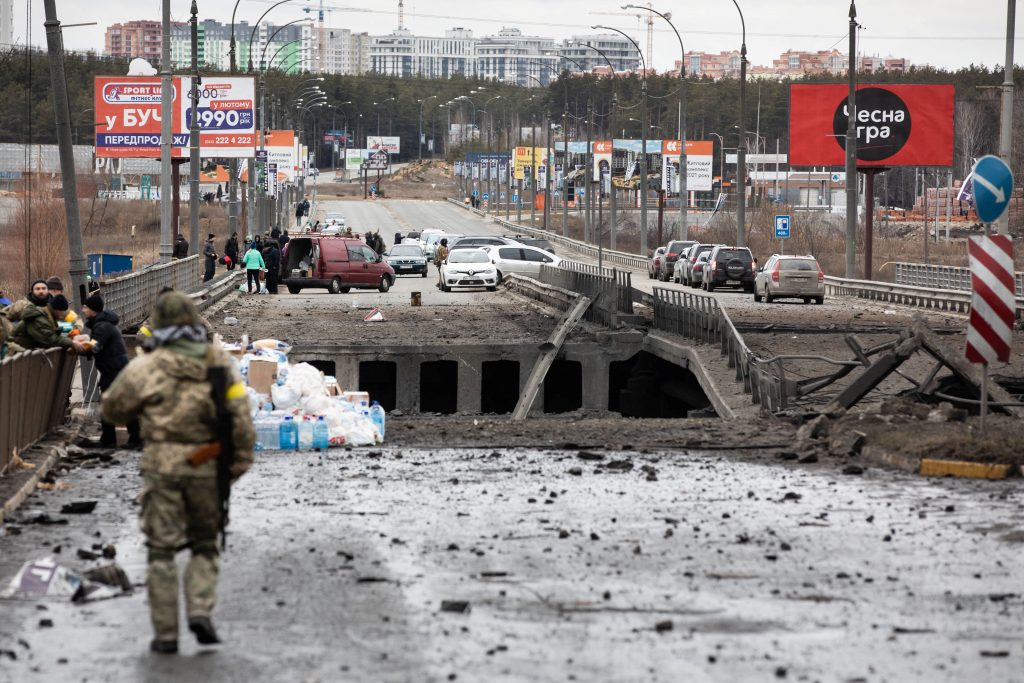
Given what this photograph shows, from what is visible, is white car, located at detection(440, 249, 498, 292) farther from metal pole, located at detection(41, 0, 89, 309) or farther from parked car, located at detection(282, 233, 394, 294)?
metal pole, located at detection(41, 0, 89, 309)

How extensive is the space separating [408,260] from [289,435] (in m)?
54.4

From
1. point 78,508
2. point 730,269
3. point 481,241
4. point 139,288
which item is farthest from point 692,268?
point 78,508

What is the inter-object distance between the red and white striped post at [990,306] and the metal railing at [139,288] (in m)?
15.3

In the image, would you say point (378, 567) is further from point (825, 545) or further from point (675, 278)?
point (675, 278)

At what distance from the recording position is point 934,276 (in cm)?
5281

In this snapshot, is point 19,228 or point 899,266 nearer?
point 899,266

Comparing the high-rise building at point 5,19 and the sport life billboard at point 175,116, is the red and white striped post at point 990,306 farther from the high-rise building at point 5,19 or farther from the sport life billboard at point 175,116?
the high-rise building at point 5,19

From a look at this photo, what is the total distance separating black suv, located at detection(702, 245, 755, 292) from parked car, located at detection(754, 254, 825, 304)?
254 inches

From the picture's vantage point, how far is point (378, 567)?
34.5ft

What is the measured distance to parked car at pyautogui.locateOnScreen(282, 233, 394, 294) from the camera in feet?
184

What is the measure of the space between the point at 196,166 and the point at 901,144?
1288 inches

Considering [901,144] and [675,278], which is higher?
[901,144]

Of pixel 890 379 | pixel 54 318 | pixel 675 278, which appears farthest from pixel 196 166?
pixel 54 318

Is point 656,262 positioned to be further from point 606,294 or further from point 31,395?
point 31,395
